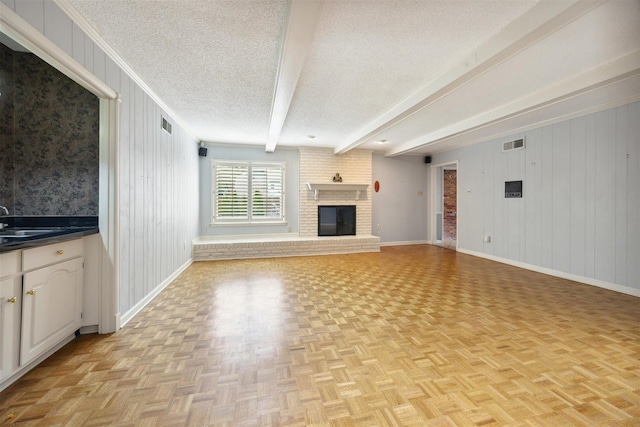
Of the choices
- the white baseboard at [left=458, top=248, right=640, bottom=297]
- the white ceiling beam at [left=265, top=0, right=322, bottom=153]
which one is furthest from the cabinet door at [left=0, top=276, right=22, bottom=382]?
the white baseboard at [left=458, top=248, right=640, bottom=297]

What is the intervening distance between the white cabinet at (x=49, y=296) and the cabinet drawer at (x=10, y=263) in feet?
0.17

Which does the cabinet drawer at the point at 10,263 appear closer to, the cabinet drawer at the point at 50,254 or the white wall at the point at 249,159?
the cabinet drawer at the point at 50,254

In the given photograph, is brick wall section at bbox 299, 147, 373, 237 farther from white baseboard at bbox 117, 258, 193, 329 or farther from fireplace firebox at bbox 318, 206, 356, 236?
white baseboard at bbox 117, 258, 193, 329

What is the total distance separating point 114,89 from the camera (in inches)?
99.2

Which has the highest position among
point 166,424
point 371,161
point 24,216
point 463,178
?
point 371,161

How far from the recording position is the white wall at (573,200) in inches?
144

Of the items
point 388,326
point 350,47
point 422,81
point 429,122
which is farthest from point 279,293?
point 429,122

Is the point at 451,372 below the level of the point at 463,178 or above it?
below

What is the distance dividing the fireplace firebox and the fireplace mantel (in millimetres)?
428

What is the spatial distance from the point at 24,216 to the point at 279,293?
2.71m

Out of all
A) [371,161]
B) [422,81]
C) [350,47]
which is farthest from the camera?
[371,161]

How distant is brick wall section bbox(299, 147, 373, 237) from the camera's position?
6914 mm

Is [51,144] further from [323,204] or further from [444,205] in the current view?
[444,205]

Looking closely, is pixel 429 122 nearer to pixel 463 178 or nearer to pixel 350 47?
pixel 463 178
